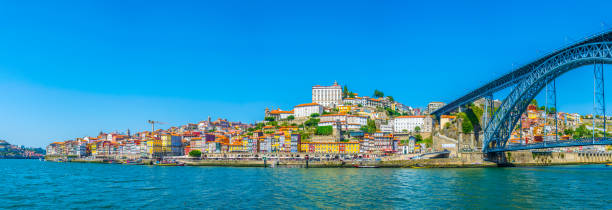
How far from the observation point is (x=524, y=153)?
4812 centimetres

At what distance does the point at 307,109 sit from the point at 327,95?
10882 millimetres

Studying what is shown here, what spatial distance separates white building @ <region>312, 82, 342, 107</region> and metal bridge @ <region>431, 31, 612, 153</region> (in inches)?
1679

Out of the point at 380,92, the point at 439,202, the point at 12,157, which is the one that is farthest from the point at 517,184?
the point at 12,157

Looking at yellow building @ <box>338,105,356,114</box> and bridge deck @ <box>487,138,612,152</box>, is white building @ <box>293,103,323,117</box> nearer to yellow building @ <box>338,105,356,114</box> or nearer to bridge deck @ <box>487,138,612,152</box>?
yellow building @ <box>338,105,356,114</box>

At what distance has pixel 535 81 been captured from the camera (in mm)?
33562

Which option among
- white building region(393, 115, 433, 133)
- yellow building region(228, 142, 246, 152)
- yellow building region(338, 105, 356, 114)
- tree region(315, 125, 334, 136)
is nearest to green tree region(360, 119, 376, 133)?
white building region(393, 115, 433, 133)

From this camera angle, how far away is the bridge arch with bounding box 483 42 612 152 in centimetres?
2470

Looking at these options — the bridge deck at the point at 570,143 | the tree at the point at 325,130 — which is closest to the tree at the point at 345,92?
the tree at the point at 325,130

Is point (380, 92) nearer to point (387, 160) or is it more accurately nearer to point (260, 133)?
point (260, 133)

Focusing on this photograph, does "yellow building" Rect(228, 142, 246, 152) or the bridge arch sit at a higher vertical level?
the bridge arch

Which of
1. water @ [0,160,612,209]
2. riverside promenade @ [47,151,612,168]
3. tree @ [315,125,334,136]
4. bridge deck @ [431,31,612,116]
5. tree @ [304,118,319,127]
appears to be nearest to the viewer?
water @ [0,160,612,209]

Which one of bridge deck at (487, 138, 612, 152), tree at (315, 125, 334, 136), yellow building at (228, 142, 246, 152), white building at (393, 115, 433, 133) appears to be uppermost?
white building at (393, 115, 433, 133)

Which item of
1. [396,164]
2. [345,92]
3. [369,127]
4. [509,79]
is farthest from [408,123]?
[509,79]

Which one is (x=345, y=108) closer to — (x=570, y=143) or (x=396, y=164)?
(x=396, y=164)
